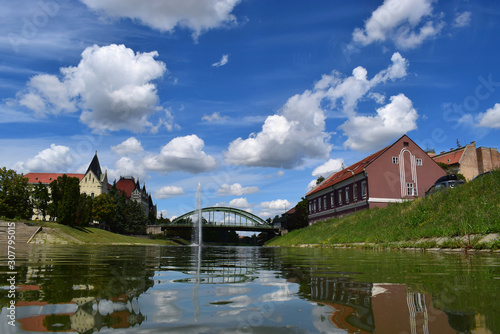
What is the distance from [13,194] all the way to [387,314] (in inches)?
2309

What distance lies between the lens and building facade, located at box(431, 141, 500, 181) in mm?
64688

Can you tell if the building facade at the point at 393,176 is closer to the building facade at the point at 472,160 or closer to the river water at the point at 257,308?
the building facade at the point at 472,160

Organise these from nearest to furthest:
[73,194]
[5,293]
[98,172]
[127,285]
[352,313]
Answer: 1. [352,313]
2. [5,293]
3. [127,285]
4. [73,194]
5. [98,172]

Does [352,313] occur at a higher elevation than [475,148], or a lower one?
lower

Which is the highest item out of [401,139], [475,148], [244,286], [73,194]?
[475,148]

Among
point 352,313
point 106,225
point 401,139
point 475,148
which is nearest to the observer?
point 352,313

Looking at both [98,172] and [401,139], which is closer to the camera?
[401,139]

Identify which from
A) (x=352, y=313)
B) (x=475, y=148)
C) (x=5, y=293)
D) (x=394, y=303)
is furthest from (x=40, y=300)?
(x=475, y=148)

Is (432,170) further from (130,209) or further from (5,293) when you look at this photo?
(130,209)

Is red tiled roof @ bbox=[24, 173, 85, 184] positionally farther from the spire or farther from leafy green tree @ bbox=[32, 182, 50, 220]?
leafy green tree @ bbox=[32, 182, 50, 220]

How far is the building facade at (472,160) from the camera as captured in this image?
212ft

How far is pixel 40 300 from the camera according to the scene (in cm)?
246

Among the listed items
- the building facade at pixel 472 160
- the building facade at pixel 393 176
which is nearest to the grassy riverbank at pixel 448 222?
the building facade at pixel 393 176

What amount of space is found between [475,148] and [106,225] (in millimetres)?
80458
